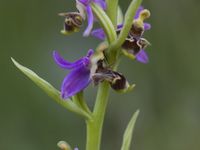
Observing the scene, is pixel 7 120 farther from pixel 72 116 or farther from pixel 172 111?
pixel 172 111

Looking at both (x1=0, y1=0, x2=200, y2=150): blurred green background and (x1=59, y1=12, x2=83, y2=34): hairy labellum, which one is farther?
(x1=0, y1=0, x2=200, y2=150): blurred green background

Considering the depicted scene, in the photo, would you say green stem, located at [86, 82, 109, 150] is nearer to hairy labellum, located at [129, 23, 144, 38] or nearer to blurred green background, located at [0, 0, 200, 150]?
hairy labellum, located at [129, 23, 144, 38]

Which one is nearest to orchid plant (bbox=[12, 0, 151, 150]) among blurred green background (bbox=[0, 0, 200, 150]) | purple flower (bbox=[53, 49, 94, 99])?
purple flower (bbox=[53, 49, 94, 99])

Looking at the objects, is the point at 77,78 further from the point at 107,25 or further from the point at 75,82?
the point at 107,25

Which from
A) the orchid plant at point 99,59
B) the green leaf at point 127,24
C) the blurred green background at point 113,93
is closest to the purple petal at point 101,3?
the orchid plant at point 99,59

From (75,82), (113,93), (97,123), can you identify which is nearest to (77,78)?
(75,82)

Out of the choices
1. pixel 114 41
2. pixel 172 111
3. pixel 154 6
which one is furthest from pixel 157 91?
pixel 114 41

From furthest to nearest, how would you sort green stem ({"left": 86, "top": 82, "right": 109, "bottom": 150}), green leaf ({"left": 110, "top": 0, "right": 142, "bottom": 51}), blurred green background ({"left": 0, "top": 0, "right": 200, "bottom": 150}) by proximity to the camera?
blurred green background ({"left": 0, "top": 0, "right": 200, "bottom": 150}) < green stem ({"left": 86, "top": 82, "right": 109, "bottom": 150}) < green leaf ({"left": 110, "top": 0, "right": 142, "bottom": 51})
